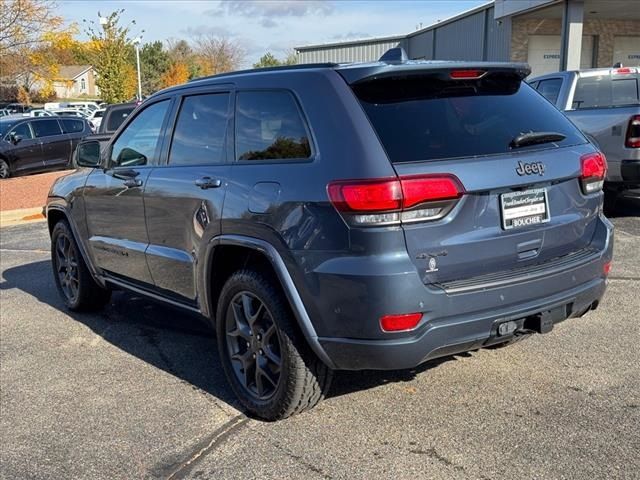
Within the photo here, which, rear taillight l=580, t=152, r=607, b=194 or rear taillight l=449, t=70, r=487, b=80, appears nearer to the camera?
rear taillight l=449, t=70, r=487, b=80

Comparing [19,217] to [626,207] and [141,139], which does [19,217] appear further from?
[626,207]

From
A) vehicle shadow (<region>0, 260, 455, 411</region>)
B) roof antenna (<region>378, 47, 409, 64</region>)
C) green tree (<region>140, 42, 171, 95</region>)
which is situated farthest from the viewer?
green tree (<region>140, 42, 171, 95</region>)

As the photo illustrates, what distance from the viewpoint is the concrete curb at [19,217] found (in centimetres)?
1224

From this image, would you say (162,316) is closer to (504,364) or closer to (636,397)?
(504,364)

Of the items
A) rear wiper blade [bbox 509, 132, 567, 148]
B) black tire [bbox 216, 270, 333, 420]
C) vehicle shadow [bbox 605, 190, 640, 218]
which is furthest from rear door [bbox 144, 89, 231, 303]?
vehicle shadow [bbox 605, 190, 640, 218]

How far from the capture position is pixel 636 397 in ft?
12.8

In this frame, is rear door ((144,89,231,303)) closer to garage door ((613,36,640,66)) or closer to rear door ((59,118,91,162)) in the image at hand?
rear door ((59,118,91,162))

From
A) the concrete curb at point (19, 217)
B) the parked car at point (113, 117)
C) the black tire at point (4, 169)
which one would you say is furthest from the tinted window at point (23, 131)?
the concrete curb at point (19, 217)

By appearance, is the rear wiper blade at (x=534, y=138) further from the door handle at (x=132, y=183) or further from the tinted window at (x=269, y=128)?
the door handle at (x=132, y=183)

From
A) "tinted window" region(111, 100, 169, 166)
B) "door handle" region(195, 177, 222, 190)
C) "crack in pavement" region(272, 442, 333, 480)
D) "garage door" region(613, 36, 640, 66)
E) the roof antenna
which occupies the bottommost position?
"crack in pavement" region(272, 442, 333, 480)

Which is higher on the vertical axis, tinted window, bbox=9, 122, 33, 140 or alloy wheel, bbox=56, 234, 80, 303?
tinted window, bbox=9, 122, 33, 140

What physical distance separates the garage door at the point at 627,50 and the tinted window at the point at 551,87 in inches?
632

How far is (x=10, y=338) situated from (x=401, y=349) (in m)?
3.73

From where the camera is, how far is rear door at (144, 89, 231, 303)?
408 centimetres
